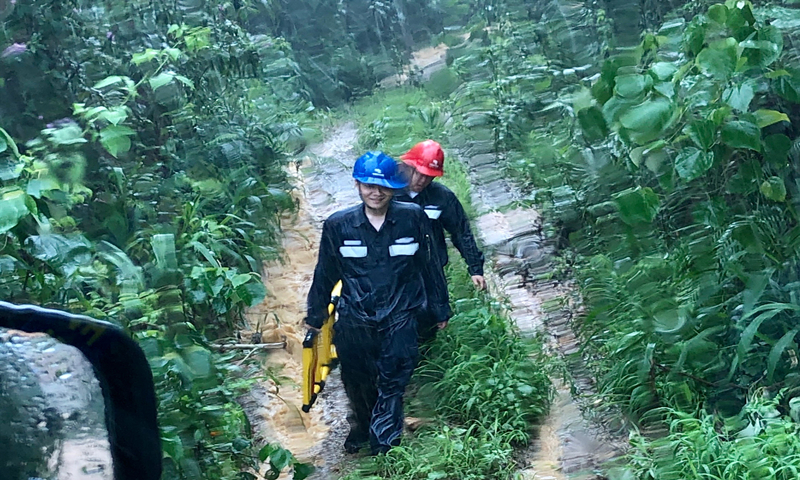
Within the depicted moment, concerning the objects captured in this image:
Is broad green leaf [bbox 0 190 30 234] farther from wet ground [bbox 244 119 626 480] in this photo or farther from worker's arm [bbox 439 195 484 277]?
worker's arm [bbox 439 195 484 277]

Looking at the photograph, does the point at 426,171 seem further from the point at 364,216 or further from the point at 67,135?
the point at 67,135

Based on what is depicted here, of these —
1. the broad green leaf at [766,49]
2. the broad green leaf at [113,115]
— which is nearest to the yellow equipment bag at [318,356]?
the broad green leaf at [113,115]

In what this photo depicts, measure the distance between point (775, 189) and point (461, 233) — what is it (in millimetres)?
1057

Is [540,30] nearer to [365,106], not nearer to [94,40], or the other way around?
[365,106]

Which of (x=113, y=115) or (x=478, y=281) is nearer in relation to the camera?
(x=113, y=115)

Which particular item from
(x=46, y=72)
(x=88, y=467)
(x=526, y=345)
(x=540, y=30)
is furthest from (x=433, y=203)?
(x=88, y=467)

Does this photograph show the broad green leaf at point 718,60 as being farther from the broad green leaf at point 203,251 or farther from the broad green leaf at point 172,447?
the broad green leaf at point 203,251

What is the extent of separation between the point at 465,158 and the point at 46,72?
1780 millimetres

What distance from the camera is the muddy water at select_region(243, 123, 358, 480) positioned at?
2.52 meters

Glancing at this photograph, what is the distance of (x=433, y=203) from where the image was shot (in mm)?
2828

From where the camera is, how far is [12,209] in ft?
5.46

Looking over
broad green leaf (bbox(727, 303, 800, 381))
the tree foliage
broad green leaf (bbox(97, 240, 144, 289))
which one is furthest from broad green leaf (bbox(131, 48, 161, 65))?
broad green leaf (bbox(727, 303, 800, 381))

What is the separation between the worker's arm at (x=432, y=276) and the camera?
2.46 m

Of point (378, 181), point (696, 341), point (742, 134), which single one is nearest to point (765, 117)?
point (742, 134)
